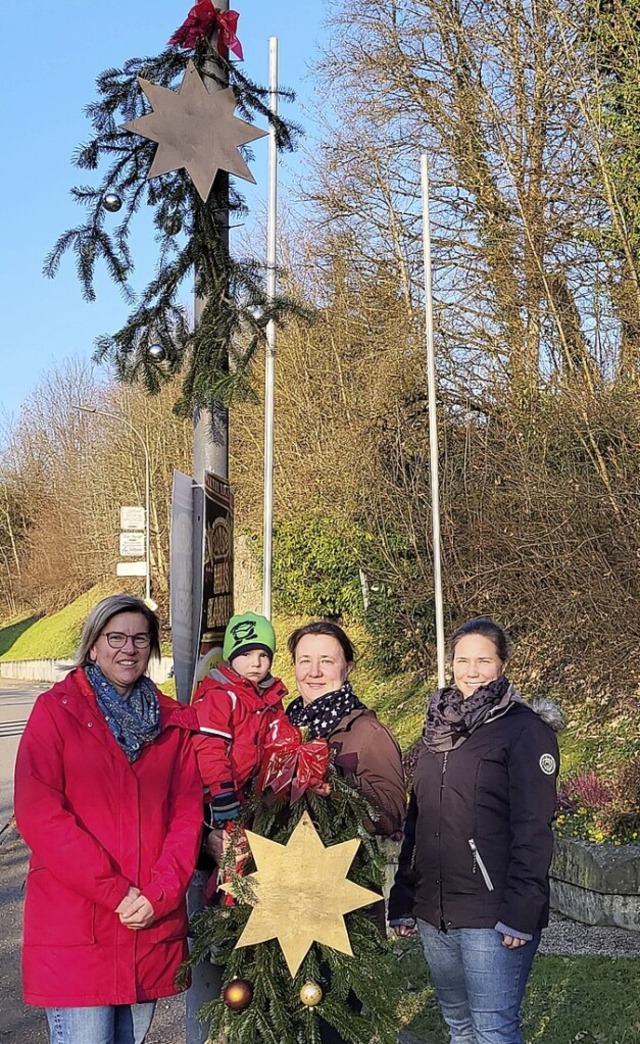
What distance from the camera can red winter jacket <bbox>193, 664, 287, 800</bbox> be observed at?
11.3 feet

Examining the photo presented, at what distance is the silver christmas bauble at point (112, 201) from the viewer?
4.18 metres

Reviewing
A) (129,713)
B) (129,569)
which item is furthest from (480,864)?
(129,569)

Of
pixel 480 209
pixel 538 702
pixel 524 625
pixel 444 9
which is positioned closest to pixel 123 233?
pixel 538 702

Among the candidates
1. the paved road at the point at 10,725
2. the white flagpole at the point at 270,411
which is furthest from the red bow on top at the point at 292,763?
the paved road at the point at 10,725

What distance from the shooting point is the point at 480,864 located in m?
3.34

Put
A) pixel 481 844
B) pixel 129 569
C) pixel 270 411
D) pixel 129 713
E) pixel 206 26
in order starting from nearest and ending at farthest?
pixel 129 713 → pixel 481 844 → pixel 206 26 → pixel 270 411 → pixel 129 569

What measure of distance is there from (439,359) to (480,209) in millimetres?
2317

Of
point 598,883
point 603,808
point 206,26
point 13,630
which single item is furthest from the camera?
point 13,630

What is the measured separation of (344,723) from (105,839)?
34.3 inches

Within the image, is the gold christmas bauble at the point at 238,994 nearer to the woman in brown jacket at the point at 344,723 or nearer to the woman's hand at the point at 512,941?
the woman in brown jacket at the point at 344,723

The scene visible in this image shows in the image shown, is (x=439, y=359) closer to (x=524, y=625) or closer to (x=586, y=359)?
(x=586, y=359)

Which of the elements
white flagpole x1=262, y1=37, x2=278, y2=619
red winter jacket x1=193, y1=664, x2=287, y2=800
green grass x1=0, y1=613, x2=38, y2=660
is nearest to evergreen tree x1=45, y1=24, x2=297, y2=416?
red winter jacket x1=193, y1=664, x2=287, y2=800

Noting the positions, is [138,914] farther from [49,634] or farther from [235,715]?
[49,634]

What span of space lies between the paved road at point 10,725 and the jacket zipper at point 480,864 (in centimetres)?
834
